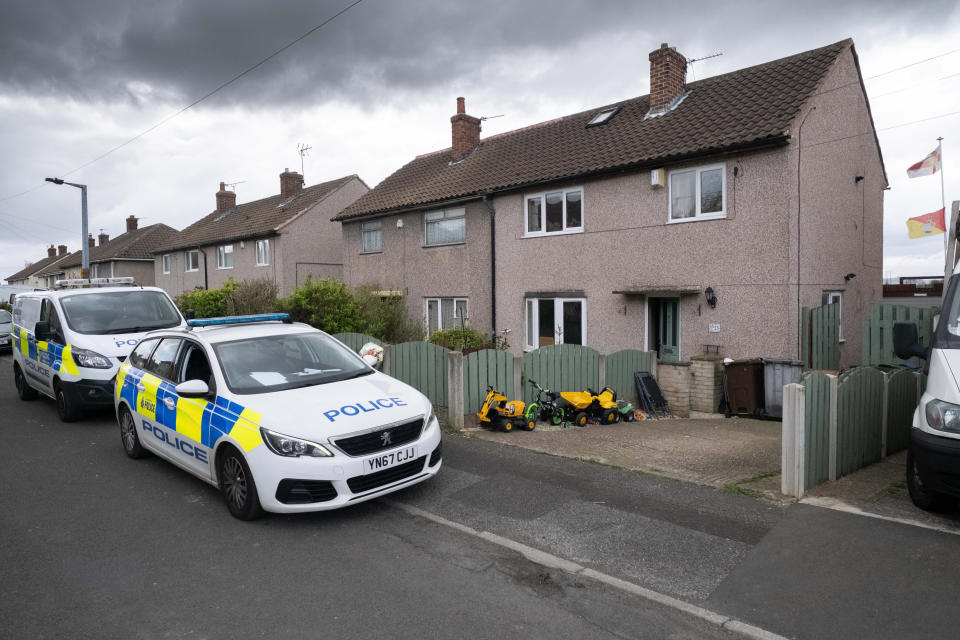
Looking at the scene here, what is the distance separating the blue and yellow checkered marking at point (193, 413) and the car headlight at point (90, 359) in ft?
7.04

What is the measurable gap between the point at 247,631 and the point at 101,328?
25.5ft

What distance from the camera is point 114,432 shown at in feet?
27.8

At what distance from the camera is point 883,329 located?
11578 millimetres

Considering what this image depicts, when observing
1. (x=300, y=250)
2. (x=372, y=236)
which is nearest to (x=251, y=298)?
(x=372, y=236)

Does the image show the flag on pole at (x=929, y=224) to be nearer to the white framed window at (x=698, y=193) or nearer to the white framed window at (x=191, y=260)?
the white framed window at (x=698, y=193)

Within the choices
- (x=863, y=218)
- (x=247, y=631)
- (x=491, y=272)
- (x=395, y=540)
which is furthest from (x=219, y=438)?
(x=863, y=218)

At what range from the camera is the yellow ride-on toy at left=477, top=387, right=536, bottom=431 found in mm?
8461

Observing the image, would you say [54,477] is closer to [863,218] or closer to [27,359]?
[27,359]

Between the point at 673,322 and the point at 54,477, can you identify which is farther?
the point at 673,322

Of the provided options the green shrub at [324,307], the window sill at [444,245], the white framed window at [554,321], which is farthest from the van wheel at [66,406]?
the window sill at [444,245]

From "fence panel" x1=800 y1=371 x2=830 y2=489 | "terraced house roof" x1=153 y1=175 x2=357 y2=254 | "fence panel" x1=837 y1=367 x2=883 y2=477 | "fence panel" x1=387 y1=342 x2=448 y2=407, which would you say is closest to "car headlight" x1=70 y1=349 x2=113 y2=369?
"fence panel" x1=387 y1=342 x2=448 y2=407

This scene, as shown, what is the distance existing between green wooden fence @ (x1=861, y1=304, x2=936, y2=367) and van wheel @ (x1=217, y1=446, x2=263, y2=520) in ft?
36.4

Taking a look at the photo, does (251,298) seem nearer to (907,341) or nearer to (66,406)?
(66,406)

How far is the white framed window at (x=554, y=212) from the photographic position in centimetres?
1374
